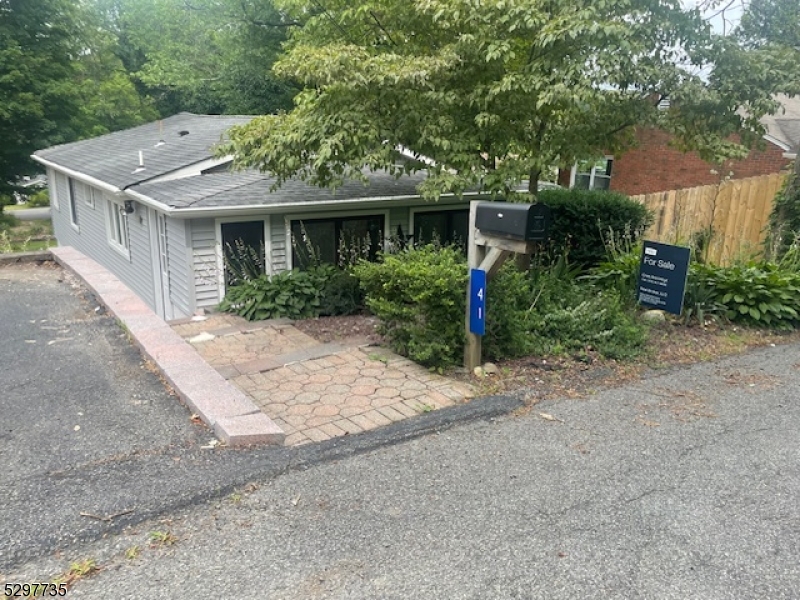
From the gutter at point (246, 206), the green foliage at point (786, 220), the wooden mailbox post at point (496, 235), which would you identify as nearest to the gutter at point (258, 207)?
the gutter at point (246, 206)

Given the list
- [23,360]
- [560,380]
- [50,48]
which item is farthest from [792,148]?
[50,48]

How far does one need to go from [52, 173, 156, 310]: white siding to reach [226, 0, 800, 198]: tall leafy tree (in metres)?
4.22

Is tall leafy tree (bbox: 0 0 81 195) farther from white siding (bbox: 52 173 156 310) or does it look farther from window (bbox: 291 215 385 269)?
window (bbox: 291 215 385 269)

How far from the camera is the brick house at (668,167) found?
15391 millimetres

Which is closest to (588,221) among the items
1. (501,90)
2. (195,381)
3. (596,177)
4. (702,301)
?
(702,301)

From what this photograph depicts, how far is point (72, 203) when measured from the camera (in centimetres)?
1591

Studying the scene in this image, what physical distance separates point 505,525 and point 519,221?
2.51 metres

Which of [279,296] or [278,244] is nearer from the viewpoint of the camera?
[279,296]

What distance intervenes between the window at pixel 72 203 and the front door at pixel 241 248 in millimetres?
8774

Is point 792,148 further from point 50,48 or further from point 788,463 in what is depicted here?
point 50,48

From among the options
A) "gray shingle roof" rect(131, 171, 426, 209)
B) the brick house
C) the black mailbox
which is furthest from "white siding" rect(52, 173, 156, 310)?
the brick house

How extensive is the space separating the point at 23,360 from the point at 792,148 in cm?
1652

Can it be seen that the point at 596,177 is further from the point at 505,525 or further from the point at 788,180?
the point at 505,525

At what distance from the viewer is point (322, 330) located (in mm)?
7648
